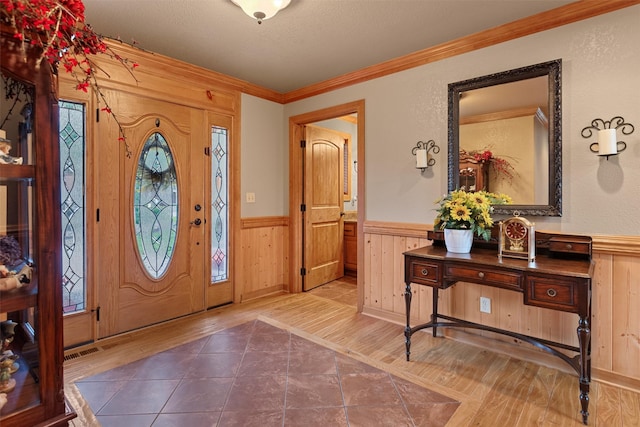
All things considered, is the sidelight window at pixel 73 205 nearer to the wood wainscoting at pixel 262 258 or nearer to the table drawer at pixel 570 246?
the wood wainscoting at pixel 262 258

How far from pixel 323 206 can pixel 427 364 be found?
2.54 m

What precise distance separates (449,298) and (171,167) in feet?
9.12

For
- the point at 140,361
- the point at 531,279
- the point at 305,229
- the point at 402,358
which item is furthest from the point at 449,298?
the point at 140,361

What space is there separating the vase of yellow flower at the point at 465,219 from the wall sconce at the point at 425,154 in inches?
21.3

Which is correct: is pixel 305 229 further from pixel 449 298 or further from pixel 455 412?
pixel 455 412

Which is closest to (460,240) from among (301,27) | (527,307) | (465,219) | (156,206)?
(465,219)

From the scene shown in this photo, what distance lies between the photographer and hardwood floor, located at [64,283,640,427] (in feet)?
6.13

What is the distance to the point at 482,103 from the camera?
8.70 feet

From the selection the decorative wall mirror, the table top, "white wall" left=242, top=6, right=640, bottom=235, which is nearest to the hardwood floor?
the table top

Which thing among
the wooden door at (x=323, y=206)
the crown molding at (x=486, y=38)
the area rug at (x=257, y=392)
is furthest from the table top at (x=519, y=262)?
the wooden door at (x=323, y=206)

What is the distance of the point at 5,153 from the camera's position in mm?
1106

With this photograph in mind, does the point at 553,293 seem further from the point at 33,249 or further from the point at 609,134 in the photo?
the point at 33,249

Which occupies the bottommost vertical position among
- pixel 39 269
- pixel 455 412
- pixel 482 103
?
pixel 455 412

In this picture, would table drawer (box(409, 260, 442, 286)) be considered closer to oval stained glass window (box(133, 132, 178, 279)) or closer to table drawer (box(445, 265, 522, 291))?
table drawer (box(445, 265, 522, 291))
